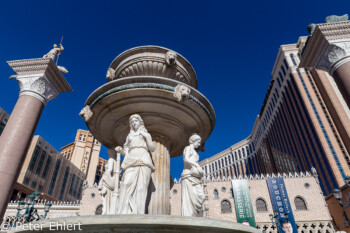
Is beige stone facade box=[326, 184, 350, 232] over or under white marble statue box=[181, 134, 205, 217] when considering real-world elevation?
over

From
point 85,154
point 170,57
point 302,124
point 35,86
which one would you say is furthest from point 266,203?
point 85,154

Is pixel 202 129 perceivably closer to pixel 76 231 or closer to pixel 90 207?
pixel 76 231

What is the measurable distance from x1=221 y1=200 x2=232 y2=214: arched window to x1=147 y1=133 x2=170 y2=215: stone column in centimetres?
2791

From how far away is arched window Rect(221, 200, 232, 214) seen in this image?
29.9 metres

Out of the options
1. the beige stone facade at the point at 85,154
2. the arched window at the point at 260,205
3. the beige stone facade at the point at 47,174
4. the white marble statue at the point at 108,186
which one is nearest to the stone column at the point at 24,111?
the white marble statue at the point at 108,186

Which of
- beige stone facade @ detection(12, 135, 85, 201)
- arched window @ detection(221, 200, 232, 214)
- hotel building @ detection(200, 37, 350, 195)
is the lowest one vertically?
arched window @ detection(221, 200, 232, 214)

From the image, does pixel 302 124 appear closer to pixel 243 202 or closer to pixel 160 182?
pixel 243 202

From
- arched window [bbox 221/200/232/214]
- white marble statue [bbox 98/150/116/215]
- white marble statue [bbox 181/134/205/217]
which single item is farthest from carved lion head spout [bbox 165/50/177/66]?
arched window [bbox 221/200/232/214]

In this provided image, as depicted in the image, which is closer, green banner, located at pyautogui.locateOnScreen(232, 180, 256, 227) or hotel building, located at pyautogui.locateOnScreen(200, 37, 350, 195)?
green banner, located at pyautogui.locateOnScreen(232, 180, 256, 227)

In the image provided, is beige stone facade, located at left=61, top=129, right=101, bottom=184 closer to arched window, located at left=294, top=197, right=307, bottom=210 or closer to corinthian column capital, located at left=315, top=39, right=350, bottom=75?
arched window, located at left=294, top=197, right=307, bottom=210

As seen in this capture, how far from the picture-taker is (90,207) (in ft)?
98.6

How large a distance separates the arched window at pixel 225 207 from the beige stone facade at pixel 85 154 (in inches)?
1963

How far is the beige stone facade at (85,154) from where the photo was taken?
6812 cm

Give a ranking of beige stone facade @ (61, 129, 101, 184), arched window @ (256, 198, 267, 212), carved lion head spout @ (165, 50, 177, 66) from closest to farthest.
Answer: carved lion head spout @ (165, 50, 177, 66), arched window @ (256, 198, 267, 212), beige stone facade @ (61, 129, 101, 184)
